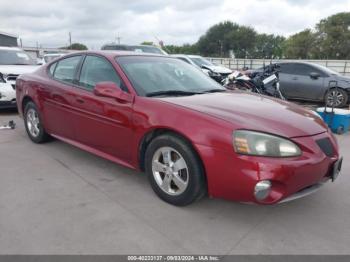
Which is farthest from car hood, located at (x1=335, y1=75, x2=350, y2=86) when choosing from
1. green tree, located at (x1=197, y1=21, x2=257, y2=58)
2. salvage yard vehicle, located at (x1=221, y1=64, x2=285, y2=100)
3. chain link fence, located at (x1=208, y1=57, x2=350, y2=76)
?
green tree, located at (x1=197, y1=21, x2=257, y2=58)

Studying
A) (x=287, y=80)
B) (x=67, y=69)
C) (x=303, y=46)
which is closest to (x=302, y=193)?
(x=67, y=69)

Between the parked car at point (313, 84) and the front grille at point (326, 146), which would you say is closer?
the front grille at point (326, 146)

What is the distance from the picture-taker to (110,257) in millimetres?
2438

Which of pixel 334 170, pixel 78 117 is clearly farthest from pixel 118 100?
pixel 334 170

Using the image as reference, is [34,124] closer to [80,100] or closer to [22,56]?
[80,100]

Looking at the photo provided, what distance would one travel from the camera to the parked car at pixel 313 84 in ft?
29.8

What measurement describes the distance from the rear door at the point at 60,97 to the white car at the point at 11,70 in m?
3.24

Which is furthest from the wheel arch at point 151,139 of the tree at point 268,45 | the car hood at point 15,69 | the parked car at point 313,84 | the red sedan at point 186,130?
the tree at point 268,45

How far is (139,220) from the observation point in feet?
9.69

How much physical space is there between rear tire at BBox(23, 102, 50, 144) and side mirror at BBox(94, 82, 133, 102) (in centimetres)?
188

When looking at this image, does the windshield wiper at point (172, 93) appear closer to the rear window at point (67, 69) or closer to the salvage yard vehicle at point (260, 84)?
the rear window at point (67, 69)

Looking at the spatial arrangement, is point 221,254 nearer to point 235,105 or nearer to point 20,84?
point 235,105

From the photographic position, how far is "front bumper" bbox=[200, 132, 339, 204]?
2.61 m

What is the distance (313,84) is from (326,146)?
730 centimetres
